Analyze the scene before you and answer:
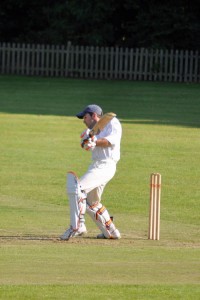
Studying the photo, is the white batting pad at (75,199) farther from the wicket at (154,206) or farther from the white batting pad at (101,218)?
the wicket at (154,206)

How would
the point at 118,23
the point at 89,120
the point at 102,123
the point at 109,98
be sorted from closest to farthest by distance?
the point at 102,123 < the point at 89,120 < the point at 109,98 < the point at 118,23

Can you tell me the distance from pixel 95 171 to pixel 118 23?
40.0 m

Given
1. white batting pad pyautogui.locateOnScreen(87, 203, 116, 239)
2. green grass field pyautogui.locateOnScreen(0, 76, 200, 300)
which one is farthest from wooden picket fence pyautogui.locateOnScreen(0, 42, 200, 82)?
white batting pad pyautogui.locateOnScreen(87, 203, 116, 239)

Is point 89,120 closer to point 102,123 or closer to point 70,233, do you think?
point 102,123

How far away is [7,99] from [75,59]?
1268cm

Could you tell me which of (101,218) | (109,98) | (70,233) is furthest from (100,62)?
(70,233)

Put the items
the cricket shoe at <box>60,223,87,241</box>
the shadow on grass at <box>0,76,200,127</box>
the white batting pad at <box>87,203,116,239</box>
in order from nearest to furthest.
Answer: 1. the cricket shoe at <box>60,223,87,241</box>
2. the white batting pad at <box>87,203,116,239</box>
3. the shadow on grass at <box>0,76,200,127</box>

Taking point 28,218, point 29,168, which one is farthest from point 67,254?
point 29,168

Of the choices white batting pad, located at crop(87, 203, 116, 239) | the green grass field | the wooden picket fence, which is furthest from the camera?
the wooden picket fence

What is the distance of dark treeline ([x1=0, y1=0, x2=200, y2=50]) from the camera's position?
52.0m

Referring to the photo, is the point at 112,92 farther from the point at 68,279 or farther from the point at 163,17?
the point at 68,279

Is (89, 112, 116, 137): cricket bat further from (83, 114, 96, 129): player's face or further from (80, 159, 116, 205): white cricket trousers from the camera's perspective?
(80, 159, 116, 205): white cricket trousers

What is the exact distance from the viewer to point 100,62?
49844 millimetres

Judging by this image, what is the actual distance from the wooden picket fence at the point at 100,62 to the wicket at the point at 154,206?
112 feet
